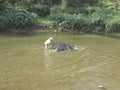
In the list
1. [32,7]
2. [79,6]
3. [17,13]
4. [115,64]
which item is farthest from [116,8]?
[115,64]

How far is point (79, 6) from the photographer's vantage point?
1148 inches

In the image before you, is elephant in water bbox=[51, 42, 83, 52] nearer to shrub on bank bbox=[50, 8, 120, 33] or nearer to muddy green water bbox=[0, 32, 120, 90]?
muddy green water bbox=[0, 32, 120, 90]

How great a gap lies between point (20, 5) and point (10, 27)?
4926 millimetres

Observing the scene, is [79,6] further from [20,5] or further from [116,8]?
[20,5]

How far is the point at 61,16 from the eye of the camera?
24.7m

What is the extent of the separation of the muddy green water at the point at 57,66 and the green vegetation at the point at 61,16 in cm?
473

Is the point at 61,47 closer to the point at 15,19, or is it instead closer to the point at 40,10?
the point at 15,19

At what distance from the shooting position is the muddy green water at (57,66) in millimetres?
10227

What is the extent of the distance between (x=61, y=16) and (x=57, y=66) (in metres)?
12.5

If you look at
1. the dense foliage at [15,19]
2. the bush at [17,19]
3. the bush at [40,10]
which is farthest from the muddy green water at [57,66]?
the bush at [40,10]

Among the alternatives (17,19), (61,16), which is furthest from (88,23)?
(17,19)

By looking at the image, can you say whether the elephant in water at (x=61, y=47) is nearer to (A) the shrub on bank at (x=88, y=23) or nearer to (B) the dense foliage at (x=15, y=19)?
(B) the dense foliage at (x=15, y=19)

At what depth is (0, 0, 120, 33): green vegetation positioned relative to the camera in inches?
921

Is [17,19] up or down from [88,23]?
up
